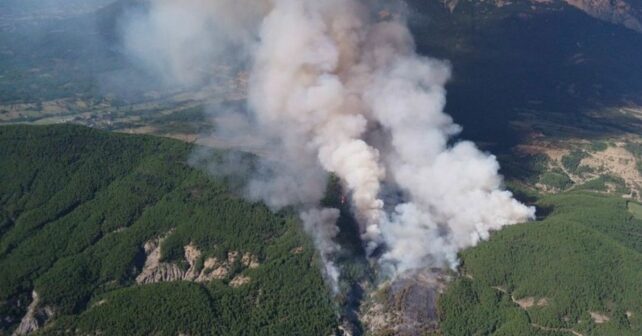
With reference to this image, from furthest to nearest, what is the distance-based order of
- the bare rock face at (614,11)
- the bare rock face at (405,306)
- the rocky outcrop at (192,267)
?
the bare rock face at (614,11)
the rocky outcrop at (192,267)
the bare rock face at (405,306)

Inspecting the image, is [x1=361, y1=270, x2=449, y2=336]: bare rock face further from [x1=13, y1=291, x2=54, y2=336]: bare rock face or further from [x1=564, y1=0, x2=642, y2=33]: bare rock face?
[x1=564, y1=0, x2=642, y2=33]: bare rock face

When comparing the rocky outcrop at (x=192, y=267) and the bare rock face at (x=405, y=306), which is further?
the rocky outcrop at (x=192, y=267)

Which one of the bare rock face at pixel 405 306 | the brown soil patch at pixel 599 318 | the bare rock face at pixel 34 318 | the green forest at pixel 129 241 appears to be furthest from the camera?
the brown soil patch at pixel 599 318

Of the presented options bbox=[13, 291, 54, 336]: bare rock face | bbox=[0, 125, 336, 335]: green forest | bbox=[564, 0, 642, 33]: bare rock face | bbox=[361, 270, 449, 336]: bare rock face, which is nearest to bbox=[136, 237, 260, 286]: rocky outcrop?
bbox=[0, 125, 336, 335]: green forest

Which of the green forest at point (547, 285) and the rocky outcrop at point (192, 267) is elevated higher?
the rocky outcrop at point (192, 267)

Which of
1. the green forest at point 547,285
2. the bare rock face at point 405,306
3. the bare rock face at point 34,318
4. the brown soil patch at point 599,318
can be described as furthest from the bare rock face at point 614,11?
the bare rock face at point 34,318

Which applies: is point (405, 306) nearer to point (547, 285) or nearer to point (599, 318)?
point (547, 285)

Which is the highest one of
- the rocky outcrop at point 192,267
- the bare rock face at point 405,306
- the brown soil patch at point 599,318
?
the rocky outcrop at point 192,267

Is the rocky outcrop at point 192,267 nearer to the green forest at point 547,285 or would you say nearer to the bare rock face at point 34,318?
the bare rock face at point 34,318
